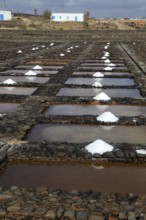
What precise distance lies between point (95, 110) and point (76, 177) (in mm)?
2701

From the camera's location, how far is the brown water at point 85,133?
185 inches

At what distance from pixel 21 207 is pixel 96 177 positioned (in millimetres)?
1018

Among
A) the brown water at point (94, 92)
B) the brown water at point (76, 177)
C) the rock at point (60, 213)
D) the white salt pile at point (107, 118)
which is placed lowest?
the rock at point (60, 213)

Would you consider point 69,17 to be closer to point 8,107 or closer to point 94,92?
point 94,92

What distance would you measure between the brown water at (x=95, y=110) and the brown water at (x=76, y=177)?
2.26 m

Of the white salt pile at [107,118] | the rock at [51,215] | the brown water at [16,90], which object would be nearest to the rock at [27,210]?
the rock at [51,215]

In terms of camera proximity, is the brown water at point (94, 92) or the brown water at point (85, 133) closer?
the brown water at point (85, 133)

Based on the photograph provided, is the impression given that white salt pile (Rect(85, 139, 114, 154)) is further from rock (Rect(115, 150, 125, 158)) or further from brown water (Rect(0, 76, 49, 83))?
brown water (Rect(0, 76, 49, 83))

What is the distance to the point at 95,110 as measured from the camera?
624cm

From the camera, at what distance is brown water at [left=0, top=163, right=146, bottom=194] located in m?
3.45

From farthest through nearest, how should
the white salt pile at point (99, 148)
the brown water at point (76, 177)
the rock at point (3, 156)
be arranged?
the white salt pile at point (99, 148), the rock at point (3, 156), the brown water at point (76, 177)

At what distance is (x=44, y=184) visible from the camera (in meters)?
3.50

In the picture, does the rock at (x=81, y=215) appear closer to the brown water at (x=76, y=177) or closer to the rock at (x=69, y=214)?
the rock at (x=69, y=214)

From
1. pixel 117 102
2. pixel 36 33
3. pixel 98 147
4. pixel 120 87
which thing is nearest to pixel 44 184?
pixel 98 147
